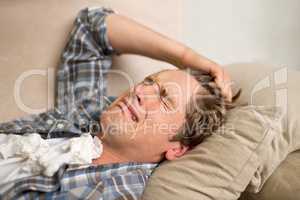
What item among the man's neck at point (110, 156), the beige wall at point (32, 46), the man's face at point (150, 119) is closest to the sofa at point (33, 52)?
the beige wall at point (32, 46)

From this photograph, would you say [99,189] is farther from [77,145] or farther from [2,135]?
[2,135]

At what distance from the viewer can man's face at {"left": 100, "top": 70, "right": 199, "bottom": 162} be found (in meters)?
1.07

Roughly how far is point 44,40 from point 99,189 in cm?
57

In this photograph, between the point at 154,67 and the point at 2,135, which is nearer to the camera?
the point at 2,135

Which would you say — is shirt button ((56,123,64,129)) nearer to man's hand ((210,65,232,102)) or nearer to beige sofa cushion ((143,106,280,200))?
beige sofa cushion ((143,106,280,200))

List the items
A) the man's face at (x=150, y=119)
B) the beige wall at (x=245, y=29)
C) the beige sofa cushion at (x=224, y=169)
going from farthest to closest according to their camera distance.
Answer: the beige wall at (x=245, y=29), the man's face at (x=150, y=119), the beige sofa cushion at (x=224, y=169)

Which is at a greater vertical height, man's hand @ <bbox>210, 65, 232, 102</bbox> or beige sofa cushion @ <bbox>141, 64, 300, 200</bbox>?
man's hand @ <bbox>210, 65, 232, 102</bbox>

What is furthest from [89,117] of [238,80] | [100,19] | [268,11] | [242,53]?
[268,11]

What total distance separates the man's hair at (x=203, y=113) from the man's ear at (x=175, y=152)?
0.02m

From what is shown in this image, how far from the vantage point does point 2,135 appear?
115 centimetres

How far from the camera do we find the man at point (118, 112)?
0.99m

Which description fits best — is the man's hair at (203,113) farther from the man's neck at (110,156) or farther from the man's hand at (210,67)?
the man's neck at (110,156)

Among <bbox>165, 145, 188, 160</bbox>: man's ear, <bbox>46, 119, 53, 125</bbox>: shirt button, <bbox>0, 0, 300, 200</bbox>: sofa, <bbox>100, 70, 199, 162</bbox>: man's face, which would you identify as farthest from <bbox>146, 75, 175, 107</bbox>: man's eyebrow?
<bbox>46, 119, 53, 125</bbox>: shirt button

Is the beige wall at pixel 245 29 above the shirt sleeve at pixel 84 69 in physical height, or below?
above
